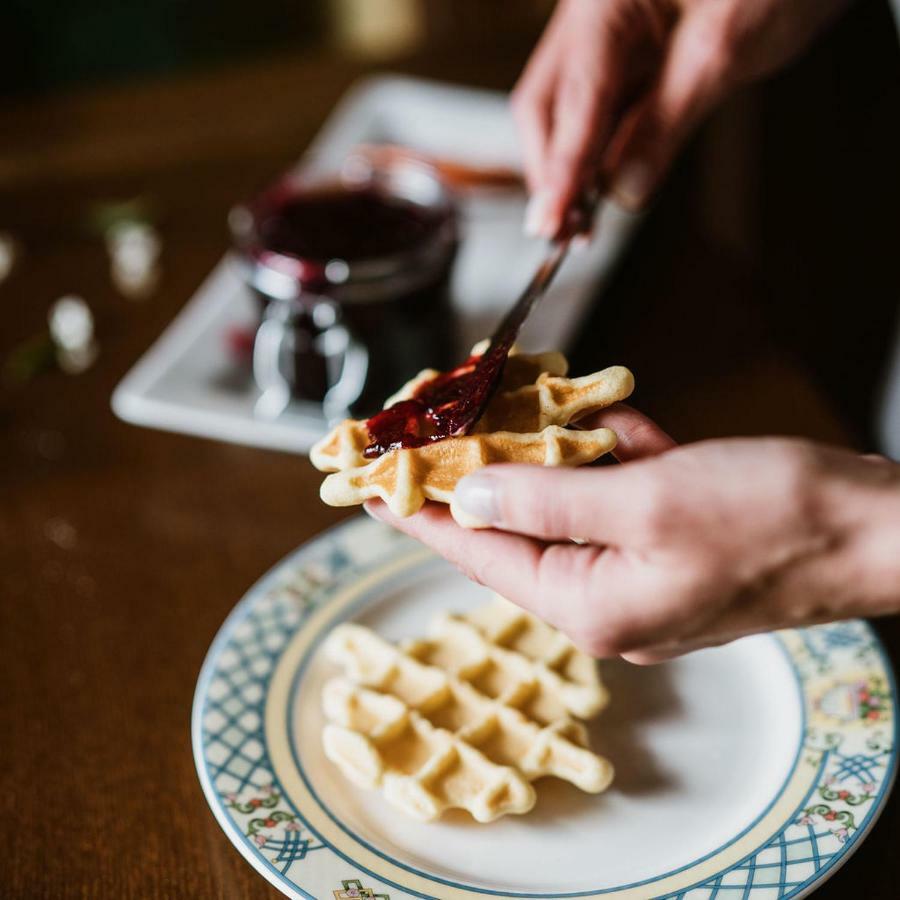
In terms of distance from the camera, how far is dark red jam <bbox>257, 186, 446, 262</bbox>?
1.36 m

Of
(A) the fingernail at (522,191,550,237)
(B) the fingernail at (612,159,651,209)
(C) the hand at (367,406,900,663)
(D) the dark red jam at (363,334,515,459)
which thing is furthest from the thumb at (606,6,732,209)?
(C) the hand at (367,406,900,663)

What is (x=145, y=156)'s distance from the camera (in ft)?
6.38

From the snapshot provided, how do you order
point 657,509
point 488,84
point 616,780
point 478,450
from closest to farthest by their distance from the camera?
1. point 657,509
2. point 478,450
3. point 616,780
4. point 488,84

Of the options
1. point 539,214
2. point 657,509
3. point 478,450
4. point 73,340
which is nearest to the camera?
point 657,509

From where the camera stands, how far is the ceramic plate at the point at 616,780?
844 millimetres

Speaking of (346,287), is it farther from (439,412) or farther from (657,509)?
(657,509)

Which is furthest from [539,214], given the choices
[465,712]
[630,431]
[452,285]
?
[465,712]

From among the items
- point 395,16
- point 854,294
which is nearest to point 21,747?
point 854,294

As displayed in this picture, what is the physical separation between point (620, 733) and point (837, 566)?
332mm

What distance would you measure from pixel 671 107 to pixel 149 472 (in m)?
0.81

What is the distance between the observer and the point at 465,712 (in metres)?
1.01

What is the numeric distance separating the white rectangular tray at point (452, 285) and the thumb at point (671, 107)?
7.7 inches

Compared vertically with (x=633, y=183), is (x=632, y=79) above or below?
above

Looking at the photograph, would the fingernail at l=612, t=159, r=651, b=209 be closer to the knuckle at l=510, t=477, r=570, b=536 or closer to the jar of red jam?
the jar of red jam
